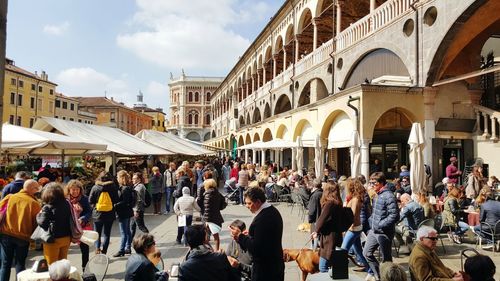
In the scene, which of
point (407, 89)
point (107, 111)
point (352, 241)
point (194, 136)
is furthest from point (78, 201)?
point (194, 136)

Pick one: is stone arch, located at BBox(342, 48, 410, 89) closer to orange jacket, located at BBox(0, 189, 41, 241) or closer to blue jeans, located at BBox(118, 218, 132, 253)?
blue jeans, located at BBox(118, 218, 132, 253)

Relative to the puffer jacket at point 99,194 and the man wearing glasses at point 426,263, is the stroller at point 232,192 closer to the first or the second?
the puffer jacket at point 99,194

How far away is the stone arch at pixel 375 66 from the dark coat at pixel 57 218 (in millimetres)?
10889

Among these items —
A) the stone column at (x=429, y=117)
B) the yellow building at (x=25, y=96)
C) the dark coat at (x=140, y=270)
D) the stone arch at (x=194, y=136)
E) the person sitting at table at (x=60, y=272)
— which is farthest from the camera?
the stone arch at (x=194, y=136)

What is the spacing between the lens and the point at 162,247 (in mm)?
8047

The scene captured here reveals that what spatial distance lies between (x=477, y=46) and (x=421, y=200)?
316 inches

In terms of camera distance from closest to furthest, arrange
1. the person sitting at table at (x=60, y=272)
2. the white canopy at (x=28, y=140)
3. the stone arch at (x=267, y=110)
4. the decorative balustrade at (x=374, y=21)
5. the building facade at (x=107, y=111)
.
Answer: the person sitting at table at (x=60, y=272)
the white canopy at (x=28, y=140)
the decorative balustrade at (x=374, y=21)
the stone arch at (x=267, y=110)
the building facade at (x=107, y=111)

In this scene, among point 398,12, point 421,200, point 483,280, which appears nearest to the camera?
point 483,280

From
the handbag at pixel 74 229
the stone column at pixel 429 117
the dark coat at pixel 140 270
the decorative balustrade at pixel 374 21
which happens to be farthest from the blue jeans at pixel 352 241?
the decorative balustrade at pixel 374 21

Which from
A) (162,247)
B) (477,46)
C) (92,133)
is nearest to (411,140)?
(477,46)

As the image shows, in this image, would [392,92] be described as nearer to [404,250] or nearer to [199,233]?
[404,250]

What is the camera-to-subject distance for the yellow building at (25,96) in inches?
1855

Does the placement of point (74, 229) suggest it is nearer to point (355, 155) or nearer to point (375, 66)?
point (355, 155)

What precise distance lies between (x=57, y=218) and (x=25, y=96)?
53401mm
